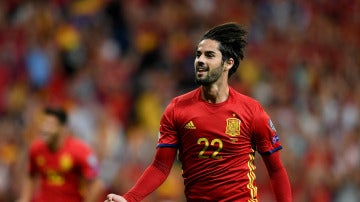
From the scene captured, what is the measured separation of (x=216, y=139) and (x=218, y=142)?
0.08 ft

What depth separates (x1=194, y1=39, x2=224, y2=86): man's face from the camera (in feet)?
21.7

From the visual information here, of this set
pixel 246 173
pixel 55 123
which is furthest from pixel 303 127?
pixel 246 173

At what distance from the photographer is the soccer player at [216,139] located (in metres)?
6.63

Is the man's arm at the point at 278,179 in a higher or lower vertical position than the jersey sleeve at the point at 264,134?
lower

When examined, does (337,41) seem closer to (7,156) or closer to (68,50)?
(68,50)

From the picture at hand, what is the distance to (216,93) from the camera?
6766 mm

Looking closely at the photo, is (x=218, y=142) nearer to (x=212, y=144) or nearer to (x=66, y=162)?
(x=212, y=144)

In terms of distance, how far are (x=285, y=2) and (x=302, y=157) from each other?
374cm

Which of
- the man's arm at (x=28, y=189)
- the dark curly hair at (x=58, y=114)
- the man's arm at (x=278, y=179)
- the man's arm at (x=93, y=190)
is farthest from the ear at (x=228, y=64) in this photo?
the man's arm at (x=28, y=189)

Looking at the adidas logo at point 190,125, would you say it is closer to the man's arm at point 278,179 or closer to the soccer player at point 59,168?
the man's arm at point 278,179

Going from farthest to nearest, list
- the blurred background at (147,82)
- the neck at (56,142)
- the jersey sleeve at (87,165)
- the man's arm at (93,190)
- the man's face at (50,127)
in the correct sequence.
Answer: the blurred background at (147,82) → the neck at (56,142) → the man's face at (50,127) → the jersey sleeve at (87,165) → the man's arm at (93,190)

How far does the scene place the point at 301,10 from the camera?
15711 mm

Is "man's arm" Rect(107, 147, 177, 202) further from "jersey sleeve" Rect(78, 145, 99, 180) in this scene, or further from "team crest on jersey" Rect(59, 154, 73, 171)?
"team crest on jersey" Rect(59, 154, 73, 171)

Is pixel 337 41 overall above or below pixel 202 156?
above
